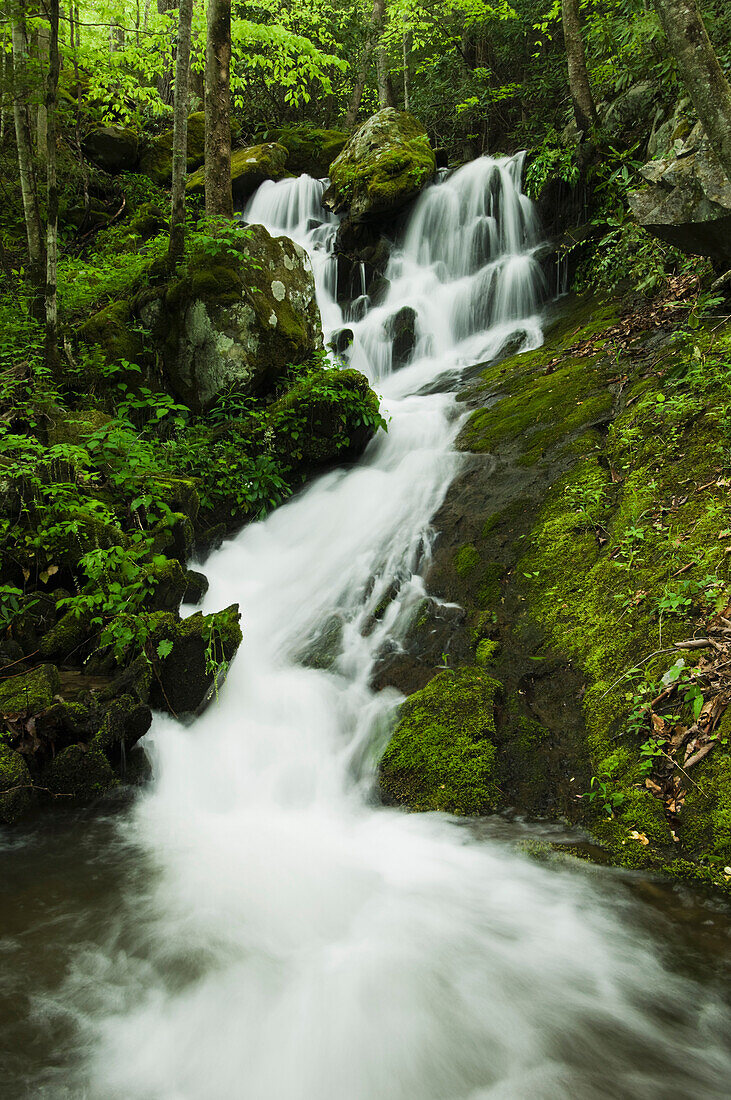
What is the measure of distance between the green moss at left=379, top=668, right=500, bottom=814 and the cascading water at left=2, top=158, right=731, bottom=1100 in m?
0.15

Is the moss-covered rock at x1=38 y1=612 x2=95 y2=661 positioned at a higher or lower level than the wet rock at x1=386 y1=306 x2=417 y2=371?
lower

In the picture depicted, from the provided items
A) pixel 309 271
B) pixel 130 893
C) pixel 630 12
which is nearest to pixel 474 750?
pixel 130 893

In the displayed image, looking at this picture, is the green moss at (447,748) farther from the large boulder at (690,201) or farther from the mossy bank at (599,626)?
Result: the large boulder at (690,201)

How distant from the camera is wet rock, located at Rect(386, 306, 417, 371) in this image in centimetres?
1073

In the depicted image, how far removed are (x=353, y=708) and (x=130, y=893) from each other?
75.8 inches

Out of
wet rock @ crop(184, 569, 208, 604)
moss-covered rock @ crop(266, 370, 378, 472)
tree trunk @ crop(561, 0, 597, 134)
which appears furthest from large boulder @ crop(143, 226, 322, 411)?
tree trunk @ crop(561, 0, 597, 134)

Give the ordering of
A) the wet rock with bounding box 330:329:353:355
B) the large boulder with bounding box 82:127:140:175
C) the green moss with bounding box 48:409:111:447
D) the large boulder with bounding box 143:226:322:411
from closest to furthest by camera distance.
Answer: the green moss with bounding box 48:409:111:447
the large boulder with bounding box 143:226:322:411
the wet rock with bounding box 330:329:353:355
the large boulder with bounding box 82:127:140:175

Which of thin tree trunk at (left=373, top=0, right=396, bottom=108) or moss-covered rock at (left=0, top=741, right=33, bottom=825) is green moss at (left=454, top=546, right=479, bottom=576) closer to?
moss-covered rock at (left=0, top=741, right=33, bottom=825)

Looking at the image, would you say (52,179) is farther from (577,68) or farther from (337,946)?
(577,68)

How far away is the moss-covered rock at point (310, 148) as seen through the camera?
15.6 m

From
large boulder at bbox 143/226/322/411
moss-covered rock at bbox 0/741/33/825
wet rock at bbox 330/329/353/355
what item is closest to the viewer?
moss-covered rock at bbox 0/741/33/825

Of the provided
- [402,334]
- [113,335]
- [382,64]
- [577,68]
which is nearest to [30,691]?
[113,335]

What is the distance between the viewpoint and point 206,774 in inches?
163

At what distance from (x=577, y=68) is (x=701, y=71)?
23.3 feet
